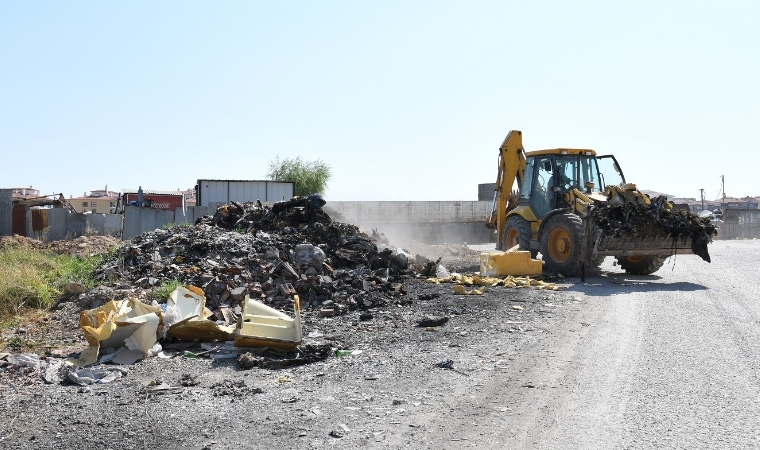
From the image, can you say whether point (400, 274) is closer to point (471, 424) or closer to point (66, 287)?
point (66, 287)

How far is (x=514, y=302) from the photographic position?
10.9m

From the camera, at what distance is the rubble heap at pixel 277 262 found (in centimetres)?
1062

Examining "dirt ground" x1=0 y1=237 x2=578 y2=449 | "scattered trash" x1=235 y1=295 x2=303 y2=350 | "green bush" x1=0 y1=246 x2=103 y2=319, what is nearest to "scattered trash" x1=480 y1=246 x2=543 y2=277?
"dirt ground" x1=0 y1=237 x2=578 y2=449

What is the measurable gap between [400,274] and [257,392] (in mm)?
7056

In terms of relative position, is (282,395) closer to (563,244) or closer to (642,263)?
(563,244)

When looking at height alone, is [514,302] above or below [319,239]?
below

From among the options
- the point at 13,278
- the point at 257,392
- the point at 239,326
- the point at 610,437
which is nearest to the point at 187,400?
the point at 257,392

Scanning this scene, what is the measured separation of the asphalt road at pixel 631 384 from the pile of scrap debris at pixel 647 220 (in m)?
3.01

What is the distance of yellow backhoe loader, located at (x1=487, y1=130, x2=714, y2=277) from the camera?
1330 cm

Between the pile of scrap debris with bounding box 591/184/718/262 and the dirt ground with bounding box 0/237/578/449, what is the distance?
15.7 feet

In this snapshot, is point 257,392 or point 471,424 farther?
point 257,392

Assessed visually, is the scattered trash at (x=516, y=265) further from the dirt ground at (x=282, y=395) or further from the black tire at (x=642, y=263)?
the dirt ground at (x=282, y=395)

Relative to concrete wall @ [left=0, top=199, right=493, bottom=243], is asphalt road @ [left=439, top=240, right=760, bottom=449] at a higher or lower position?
lower

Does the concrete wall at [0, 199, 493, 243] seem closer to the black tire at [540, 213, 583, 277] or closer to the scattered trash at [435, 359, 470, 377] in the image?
the black tire at [540, 213, 583, 277]
